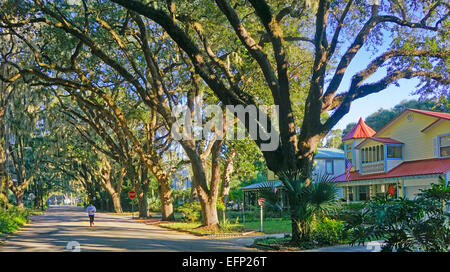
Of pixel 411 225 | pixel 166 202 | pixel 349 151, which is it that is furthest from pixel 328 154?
pixel 411 225

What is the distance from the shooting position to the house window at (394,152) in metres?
32.0

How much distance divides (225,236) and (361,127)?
20041mm

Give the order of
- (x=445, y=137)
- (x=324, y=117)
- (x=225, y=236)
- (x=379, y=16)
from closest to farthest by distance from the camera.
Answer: (x=379, y=16) < (x=225, y=236) < (x=445, y=137) < (x=324, y=117)

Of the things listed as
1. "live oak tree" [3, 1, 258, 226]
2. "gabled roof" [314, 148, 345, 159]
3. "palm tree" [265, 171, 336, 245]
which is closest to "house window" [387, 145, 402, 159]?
"gabled roof" [314, 148, 345, 159]

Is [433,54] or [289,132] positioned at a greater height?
[433,54]

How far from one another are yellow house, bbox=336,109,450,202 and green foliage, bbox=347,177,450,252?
1742cm

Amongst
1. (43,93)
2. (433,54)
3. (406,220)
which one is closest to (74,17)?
(43,93)

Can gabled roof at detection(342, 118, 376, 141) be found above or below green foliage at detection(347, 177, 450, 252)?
above

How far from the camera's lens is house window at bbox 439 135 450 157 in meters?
28.2

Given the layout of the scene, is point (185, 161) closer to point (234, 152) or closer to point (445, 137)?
point (234, 152)

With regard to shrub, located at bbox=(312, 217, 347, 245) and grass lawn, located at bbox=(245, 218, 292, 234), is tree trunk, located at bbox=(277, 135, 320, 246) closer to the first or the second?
shrub, located at bbox=(312, 217, 347, 245)

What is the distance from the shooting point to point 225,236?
21.0 metres

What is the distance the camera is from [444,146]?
28.5 meters
